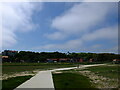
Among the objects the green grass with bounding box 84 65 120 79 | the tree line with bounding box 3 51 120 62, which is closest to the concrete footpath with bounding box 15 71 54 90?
the green grass with bounding box 84 65 120 79

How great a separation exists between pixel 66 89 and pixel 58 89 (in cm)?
54

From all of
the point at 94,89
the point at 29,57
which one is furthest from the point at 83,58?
the point at 94,89

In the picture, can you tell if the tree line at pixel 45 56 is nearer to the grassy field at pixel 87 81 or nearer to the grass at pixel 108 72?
the grass at pixel 108 72

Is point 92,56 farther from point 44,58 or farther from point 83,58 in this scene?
point 44,58

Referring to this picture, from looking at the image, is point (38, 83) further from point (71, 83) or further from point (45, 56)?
point (45, 56)

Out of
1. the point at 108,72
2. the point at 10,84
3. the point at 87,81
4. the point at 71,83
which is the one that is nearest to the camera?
the point at 10,84

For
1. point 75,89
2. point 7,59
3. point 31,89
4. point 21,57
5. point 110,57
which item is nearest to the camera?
point 31,89

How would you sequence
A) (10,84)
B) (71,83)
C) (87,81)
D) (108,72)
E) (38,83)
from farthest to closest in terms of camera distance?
(108,72) → (87,81) → (71,83) → (10,84) → (38,83)

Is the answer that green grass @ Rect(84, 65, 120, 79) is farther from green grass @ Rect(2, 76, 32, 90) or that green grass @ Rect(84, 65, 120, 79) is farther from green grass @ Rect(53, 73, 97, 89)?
green grass @ Rect(2, 76, 32, 90)

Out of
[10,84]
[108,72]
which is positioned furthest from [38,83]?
[108,72]

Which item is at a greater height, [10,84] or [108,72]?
[10,84]

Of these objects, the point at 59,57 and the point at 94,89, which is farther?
the point at 59,57

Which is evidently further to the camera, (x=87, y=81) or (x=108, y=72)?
(x=108, y=72)

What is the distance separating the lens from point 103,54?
110688 millimetres
